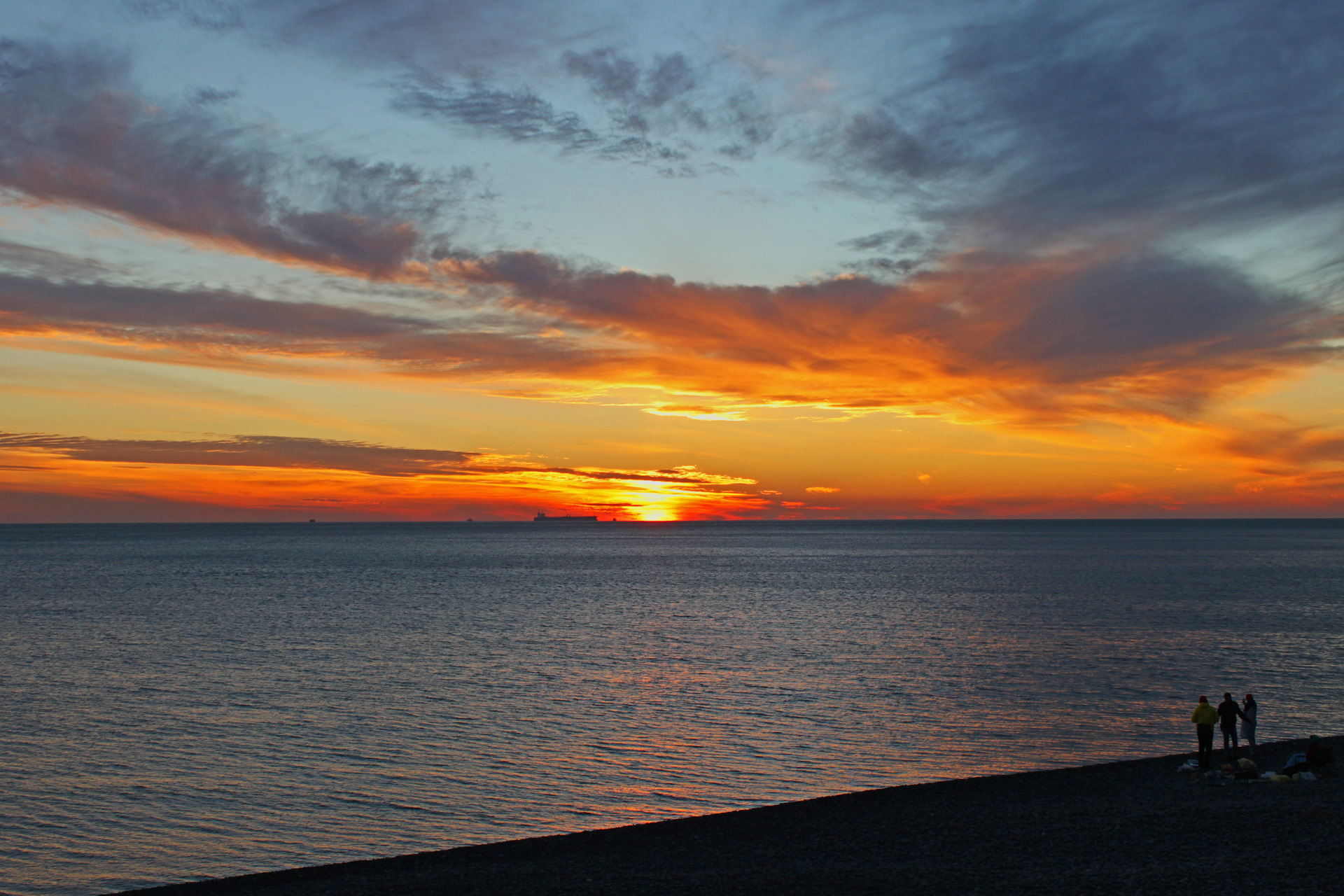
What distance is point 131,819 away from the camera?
22.3m

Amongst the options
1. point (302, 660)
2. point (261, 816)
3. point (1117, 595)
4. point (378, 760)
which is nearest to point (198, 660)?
point (302, 660)

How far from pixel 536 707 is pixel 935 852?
19865 millimetres

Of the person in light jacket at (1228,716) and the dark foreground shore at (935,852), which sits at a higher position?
the person in light jacket at (1228,716)

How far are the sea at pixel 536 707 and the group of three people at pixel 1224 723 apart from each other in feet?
10.2

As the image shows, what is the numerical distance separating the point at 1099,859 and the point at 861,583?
9099 centimetres

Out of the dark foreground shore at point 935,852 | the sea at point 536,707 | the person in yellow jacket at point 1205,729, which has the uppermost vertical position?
the person in yellow jacket at point 1205,729

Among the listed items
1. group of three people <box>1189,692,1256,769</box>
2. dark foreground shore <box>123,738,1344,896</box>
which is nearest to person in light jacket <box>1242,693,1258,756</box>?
group of three people <box>1189,692,1256,769</box>

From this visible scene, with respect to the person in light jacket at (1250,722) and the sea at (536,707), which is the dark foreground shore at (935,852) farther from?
the person in light jacket at (1250,722)

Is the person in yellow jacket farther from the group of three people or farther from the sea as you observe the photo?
the sea

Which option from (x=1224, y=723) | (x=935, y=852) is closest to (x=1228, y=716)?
(x=1224, y=723)

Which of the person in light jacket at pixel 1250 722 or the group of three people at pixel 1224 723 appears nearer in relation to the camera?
the group of three people at pixel 1224 723

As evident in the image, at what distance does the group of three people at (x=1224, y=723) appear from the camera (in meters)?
22.3

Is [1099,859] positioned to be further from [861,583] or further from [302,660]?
[861,583]

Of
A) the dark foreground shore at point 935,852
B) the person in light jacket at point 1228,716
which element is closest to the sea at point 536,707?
the dark foreground shore at point 935,852
